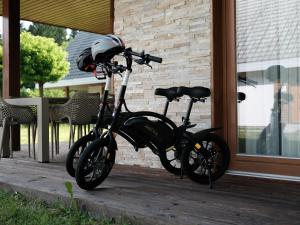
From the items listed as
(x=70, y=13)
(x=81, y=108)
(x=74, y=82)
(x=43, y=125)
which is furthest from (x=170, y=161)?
(x=74, y=82)

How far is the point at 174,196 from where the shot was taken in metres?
3.15

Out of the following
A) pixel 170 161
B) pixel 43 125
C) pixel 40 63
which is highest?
pixel 40 63

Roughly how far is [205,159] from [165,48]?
1461mm

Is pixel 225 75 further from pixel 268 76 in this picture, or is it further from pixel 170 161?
pixel 170 161

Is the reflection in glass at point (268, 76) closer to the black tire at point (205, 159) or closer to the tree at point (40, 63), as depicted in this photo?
the black tire at point (205, 159)

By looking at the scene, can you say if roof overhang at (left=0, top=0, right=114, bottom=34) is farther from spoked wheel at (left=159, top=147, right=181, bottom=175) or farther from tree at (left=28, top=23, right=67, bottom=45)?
tree at (left=28, top=23, right=67, bottom=45)

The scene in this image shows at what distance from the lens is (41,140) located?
5.22m

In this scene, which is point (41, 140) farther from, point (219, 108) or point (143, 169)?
point (219, 108)

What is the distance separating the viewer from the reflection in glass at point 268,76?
374 centimetres

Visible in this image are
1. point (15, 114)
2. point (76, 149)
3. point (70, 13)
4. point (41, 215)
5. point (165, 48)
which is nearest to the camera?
point (41, 215)

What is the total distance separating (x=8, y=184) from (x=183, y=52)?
6.94 ft

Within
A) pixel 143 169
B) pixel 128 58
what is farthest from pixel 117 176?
pixel 128 58

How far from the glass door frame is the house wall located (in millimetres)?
71

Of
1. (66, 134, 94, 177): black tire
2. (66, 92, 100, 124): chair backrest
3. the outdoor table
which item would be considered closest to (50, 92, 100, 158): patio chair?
(66, 92, 100, 124): chair backrest
